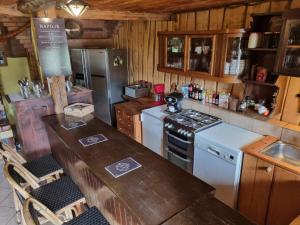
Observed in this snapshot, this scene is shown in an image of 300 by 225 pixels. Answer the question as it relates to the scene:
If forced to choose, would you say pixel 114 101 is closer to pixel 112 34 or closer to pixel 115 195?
pixel 112 34

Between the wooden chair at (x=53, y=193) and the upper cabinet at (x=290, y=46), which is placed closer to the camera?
the wooden chair at (x=53, y=193)

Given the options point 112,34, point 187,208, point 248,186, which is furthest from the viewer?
point 112,34

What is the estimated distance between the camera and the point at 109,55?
4.03 metres

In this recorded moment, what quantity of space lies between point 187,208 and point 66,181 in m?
1.19

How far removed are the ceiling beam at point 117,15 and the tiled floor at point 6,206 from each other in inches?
91.2

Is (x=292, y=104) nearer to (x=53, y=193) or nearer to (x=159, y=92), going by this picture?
(x=159, y=92)

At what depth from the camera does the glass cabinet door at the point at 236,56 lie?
7.94 ft

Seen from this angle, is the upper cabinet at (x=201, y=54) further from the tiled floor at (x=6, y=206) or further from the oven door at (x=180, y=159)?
the tiled floor at (x=6, y=206)

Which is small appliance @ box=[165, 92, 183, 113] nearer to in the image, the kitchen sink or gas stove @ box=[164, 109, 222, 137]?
gas stove @ box=[164, 109, 222, 137]

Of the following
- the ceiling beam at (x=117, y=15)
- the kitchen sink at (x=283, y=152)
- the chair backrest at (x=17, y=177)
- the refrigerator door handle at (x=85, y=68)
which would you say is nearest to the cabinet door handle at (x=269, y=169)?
the kitchen sink at (x=283, y=152)

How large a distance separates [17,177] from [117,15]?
A: 94.3 inches

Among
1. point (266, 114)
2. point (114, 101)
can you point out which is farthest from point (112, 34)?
point (266, 114)

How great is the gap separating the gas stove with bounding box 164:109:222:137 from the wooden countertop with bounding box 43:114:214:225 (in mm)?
843

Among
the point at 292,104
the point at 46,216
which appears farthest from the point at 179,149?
the point at 46,216
